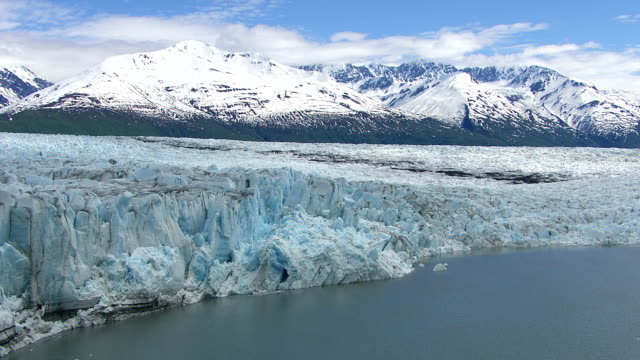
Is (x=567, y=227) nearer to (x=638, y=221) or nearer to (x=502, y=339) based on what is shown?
(x=638, y=221)

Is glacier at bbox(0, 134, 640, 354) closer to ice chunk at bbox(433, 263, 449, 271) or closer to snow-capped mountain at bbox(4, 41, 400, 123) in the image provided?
ice chunk at bbox(433, 263, 449, 271)

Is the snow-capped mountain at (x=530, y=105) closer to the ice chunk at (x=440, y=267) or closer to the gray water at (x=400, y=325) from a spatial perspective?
the ice chunk at (x=440, y=267)

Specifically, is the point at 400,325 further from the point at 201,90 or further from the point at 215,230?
the point at 201,90

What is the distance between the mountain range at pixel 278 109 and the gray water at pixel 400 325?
84.8 meters

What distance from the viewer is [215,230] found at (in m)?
15.6

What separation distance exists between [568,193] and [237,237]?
19437 millimetres

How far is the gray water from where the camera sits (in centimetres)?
1252

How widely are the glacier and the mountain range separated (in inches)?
3097

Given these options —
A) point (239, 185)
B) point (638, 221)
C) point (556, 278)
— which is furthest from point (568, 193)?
point (239, 185)

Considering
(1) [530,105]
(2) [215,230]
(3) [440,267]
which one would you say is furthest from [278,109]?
(2) [215,230]

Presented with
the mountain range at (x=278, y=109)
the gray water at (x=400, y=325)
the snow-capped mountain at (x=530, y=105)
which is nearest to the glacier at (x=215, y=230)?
the gray water at (x=400, y=325)

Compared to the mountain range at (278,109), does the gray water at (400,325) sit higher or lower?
lower

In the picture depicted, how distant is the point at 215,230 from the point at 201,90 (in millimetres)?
115927

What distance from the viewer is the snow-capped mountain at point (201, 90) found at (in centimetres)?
11356
